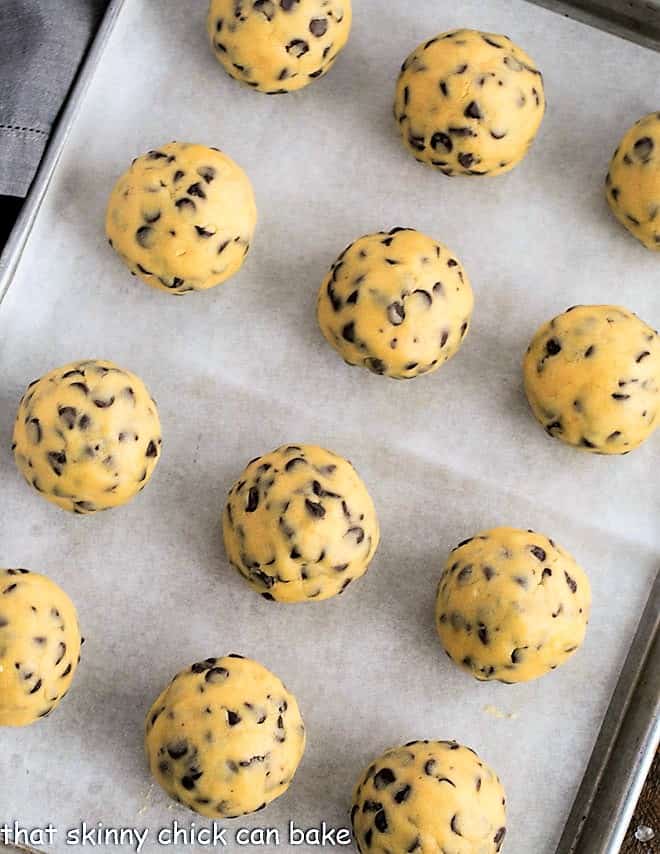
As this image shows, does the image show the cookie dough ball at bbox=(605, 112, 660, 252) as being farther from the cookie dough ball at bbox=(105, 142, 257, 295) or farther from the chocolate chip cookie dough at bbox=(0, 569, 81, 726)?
the chocolate chip cookie dough at bbox=(0, 569, 81, 726)

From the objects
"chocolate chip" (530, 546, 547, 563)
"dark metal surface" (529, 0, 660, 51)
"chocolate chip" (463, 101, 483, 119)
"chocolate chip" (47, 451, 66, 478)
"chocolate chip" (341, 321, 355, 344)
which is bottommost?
"chocolate chip" (530, 546, 547, 563)

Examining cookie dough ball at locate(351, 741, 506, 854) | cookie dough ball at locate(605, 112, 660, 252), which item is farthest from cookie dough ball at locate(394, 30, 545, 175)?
cookie dough ball at locate(351, 741, 506, 854)

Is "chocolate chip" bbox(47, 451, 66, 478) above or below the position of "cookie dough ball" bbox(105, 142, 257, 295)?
below

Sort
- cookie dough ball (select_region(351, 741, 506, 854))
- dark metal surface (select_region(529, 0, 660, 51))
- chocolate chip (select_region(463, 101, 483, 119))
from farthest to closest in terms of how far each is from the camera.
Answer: dark metal surface (select_region(529, 0, 660, 51))
chocolate chip (select_region(463, 101, 483, 119))
cookie dough ball (select_region(351, 741, 506, 854))

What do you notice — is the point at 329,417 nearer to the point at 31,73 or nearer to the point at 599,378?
the point at 599,378


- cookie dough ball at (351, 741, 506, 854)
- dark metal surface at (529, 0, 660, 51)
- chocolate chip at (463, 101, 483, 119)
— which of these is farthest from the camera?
dark metal surface at (529, 0, 660, 51)

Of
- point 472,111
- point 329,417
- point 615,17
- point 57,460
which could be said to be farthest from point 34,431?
point 615,17

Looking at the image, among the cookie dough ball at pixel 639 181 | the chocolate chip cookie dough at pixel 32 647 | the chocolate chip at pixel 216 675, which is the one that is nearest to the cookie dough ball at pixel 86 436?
the chocolate chip cookie dough at pixel 32 647

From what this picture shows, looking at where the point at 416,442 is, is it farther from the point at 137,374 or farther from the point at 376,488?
the point at 137,374
